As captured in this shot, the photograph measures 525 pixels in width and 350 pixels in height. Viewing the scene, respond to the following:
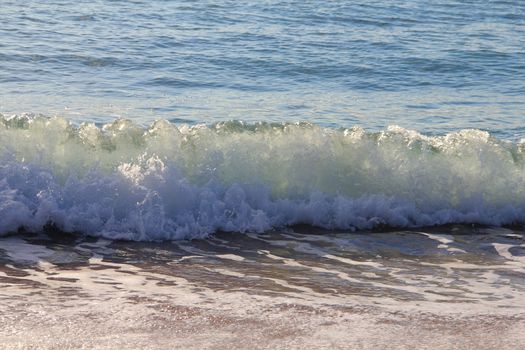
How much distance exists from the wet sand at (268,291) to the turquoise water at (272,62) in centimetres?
369

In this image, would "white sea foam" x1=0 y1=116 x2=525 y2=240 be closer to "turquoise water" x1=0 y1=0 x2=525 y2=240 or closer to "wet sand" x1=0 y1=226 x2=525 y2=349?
"turquoise water" x1=0 y1=0 x2=525 y2=240

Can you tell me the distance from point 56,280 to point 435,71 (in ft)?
32.1

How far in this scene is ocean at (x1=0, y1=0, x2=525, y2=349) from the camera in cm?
563

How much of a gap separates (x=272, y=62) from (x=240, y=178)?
6425mm

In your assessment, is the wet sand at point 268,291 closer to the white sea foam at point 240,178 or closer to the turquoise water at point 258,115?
the white sea foam at point 240,178

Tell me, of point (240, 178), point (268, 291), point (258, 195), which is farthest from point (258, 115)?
point (268, 291)

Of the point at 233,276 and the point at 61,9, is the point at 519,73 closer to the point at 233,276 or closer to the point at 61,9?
the point at 61,9

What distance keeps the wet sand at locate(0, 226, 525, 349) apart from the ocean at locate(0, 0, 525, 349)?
0.06 feet

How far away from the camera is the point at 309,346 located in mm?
5188

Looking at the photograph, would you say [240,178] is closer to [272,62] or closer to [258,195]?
[258,195]

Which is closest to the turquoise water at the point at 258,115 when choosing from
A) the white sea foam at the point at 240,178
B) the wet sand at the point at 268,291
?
the white sea foam at the point at 240,178

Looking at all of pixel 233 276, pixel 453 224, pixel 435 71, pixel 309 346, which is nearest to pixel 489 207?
pixel 453 224

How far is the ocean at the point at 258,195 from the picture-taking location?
5.63 meters

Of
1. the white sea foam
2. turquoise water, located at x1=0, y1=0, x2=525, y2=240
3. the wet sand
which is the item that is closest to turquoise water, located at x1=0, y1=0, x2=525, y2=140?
turquoise water, located at x1=0, y1=0, x2=525, y2=240
